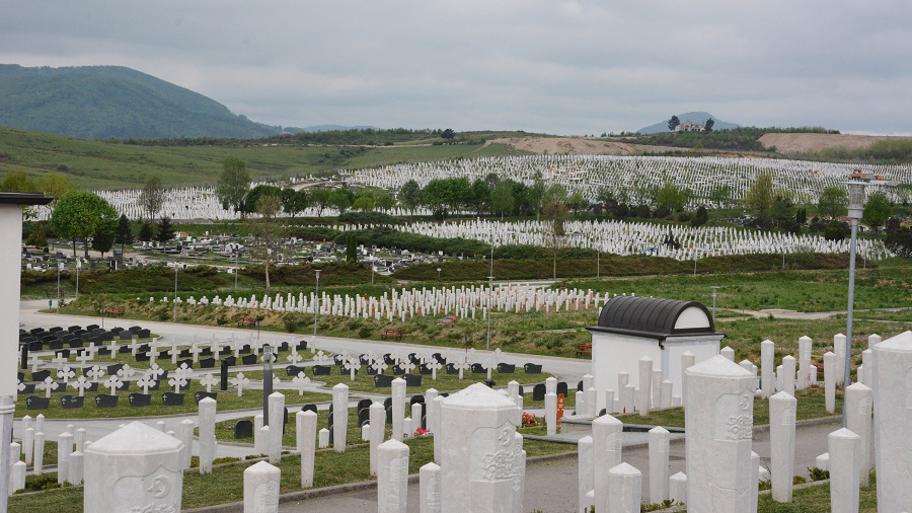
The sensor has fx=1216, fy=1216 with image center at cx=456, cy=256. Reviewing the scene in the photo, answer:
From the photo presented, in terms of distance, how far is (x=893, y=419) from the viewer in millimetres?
11344

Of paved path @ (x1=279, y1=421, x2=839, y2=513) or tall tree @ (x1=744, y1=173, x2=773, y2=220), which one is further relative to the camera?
tall tree @ (x1=744, y1=173, x2=773, y2=220)

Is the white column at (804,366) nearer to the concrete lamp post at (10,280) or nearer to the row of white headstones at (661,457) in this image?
the row of white headstones at (661,457)

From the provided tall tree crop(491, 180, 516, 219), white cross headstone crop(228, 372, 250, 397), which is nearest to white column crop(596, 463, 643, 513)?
white cross headstone crop(228, 372, 250, 397)

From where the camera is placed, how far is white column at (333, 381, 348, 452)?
1933 cm

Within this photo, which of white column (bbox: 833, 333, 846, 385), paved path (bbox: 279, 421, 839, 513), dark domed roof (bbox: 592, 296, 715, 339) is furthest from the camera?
white column (bbox: 833, 333, 846, 385)

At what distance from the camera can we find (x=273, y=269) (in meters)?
72.4

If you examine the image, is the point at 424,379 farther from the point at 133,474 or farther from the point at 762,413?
the point at 133,474

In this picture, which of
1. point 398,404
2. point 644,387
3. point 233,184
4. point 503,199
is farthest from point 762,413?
point 233,184

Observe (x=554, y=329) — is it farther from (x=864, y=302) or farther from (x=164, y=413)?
(x=164, y=413)

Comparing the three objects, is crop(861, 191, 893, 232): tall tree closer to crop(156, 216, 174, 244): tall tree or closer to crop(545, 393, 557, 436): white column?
crop(156, 216, 174, 244): tall tree

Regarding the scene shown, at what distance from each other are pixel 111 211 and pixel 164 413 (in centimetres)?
6294

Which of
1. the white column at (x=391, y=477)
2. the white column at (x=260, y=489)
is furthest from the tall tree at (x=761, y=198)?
the white column at (x=260, y=489)

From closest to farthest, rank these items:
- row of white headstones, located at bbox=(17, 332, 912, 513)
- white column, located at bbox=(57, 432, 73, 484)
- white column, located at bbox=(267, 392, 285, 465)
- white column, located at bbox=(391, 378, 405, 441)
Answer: row of white headstones, located at bbox=(17, 332, 912, 513) < white column, located at bbox=(267, 392, 285, 465) < white column, located at bbox=(57, 432, 73, 484) < white column, located at bbox=(391, 378, 405, 441)

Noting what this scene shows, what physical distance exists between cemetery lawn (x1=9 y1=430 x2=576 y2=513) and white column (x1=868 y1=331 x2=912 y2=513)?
7850 mm
